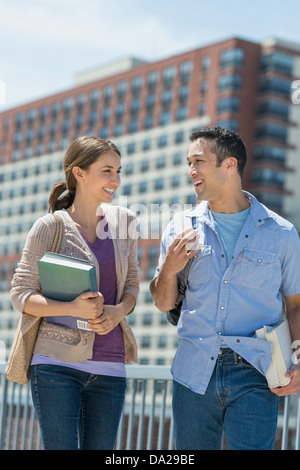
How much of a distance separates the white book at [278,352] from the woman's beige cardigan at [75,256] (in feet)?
2.41

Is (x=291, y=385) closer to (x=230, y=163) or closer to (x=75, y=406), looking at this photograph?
(x=75, y=406)

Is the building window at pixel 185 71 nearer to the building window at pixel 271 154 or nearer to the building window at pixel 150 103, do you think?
the building window at pixel 150 103

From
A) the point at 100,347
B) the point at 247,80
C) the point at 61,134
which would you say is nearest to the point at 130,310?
the point at 100,347

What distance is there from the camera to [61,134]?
10144cm

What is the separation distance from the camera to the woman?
3980 millimetres

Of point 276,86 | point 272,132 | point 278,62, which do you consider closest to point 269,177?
point 272,132

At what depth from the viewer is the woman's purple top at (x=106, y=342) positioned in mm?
4074

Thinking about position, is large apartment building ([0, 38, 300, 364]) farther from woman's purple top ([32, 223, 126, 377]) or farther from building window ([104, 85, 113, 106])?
woman's purple top ([32, 223, 126, 377])

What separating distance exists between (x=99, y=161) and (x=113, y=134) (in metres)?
92.2

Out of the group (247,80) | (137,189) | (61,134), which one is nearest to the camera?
(247,80)

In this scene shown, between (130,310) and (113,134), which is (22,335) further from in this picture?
(113,134)

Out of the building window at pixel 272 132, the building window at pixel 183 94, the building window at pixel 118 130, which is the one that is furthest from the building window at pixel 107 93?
the building window at pixel 272 132

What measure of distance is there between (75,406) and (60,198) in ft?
3.70

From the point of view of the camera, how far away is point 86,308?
3.94 m
